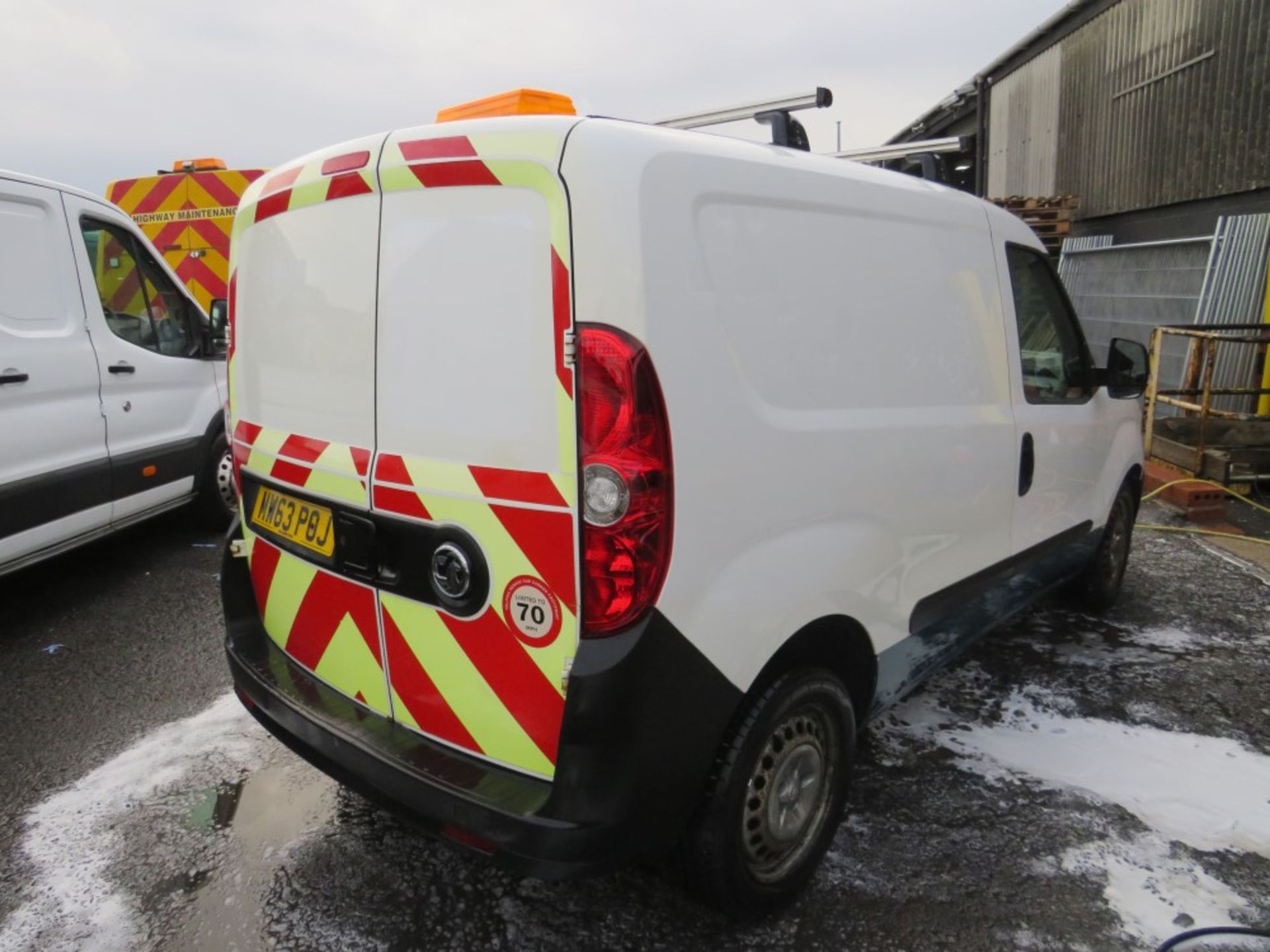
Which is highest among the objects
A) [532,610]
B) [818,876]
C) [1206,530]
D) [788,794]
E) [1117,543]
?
[532,610]

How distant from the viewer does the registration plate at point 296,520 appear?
7.43ft

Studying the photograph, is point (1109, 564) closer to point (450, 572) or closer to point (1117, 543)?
point (1117, 543)

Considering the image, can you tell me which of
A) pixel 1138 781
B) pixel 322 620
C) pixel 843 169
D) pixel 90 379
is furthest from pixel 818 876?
pixel 90 379

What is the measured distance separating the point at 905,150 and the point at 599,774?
2.47 meters

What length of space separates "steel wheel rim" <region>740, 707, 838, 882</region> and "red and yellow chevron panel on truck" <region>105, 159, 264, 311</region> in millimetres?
9092

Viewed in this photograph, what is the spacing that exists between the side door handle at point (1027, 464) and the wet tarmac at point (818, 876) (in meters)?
0.91

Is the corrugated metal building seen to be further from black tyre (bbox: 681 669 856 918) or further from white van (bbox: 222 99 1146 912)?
black tyre (bbox: 681 669 856 918)

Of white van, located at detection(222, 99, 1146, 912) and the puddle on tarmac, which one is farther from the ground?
white van, located at detection(222, 99, 1146, 912)

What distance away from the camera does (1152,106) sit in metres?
10.9

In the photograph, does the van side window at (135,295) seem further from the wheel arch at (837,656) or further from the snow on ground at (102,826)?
the wheel arch at (837,656)

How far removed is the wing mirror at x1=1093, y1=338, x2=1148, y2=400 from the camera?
356 cm

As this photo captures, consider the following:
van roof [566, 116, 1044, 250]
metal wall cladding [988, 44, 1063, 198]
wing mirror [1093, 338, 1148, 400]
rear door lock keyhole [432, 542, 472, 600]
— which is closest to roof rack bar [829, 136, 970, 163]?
van roof [566, 116, 1044, 250]

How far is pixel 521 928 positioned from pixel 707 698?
2.88 feet

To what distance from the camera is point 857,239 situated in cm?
231
